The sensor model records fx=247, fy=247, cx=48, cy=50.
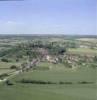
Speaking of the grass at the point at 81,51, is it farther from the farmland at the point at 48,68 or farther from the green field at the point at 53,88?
the green field at the point at 53,88

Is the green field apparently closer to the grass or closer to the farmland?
the farmland

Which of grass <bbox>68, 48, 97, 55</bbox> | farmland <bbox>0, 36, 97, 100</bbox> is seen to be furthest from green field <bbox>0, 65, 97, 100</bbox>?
grass <bbox>68, 48, 97, 55</bbox>

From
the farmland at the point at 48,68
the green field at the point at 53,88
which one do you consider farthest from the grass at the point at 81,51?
the green field at the point at 53,88

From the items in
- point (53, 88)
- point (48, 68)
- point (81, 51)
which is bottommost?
point (53, 88)

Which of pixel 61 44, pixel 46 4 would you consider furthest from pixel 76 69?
pixel 46 4

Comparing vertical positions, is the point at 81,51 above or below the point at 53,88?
above

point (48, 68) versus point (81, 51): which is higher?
point (81, 51)

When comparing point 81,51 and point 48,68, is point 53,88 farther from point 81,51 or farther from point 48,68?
point 81,51

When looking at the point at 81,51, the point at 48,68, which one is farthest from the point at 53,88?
the point at 81,51

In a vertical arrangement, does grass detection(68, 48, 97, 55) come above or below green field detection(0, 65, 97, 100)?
above
